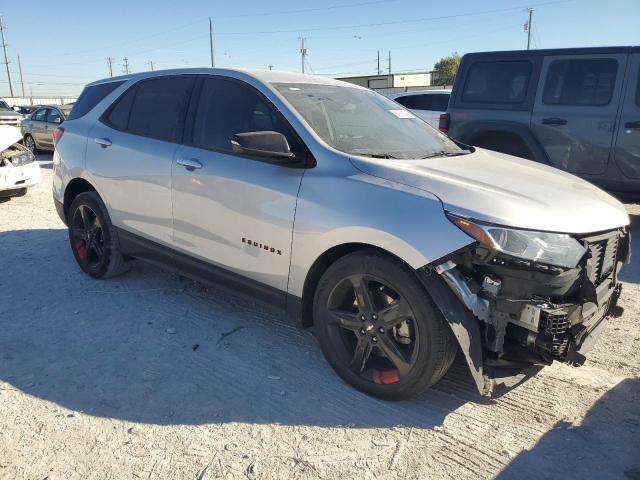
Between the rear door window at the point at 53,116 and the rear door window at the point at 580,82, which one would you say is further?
the rear door window at the point at 53,116

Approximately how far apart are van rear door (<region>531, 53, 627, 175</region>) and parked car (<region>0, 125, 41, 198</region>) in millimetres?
7538

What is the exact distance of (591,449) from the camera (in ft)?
8.17

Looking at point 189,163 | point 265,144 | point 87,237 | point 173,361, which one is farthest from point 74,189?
point 265,144

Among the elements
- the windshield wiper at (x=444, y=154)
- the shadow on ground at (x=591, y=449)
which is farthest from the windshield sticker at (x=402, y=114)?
the shadow on ground at (x=591, y=449)

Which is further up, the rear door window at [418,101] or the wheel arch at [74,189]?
the rear door window at [418,101]

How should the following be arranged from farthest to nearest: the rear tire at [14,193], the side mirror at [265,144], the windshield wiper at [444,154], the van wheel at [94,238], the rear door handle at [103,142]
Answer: the rear tire at [14,193] → the van wheel at [94,238] → the rear door handle at [103,142] → the windshield wiper at [444,154] → the side mirror at [265,144]

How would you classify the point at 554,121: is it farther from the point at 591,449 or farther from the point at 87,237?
the point at 87,237

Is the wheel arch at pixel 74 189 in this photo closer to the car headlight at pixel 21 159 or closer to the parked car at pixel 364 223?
the parked car at pixel 364 223

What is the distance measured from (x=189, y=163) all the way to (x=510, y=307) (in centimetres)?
232

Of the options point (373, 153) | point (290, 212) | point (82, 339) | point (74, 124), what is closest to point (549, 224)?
point (373, 153)

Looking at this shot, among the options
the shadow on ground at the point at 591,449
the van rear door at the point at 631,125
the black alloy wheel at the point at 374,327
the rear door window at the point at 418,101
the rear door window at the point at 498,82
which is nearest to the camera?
the shadow on ground at the point at 591,449

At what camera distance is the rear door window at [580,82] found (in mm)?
6016

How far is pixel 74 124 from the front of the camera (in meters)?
4.75

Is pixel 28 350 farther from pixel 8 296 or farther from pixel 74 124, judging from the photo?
pixel 74 124
